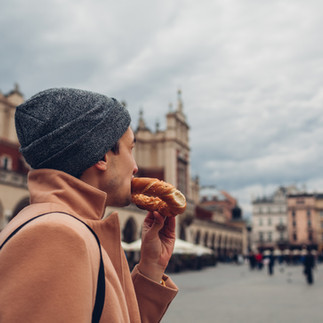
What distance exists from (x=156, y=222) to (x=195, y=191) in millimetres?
59844

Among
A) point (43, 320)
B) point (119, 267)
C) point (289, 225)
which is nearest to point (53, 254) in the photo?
point (43, 320)

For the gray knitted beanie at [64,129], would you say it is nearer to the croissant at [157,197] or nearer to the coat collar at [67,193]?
the coat collar at [67,193]

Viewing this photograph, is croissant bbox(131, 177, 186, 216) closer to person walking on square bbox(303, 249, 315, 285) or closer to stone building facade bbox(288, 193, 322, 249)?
person walking on square bbox(303, 249, 315, 285)

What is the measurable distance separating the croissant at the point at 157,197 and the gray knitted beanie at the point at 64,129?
45 cm

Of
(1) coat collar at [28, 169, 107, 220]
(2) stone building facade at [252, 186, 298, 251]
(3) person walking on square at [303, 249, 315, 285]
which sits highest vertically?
(2) stone building facade at [252, 186, 298, 251]

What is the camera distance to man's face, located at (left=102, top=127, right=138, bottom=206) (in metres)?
1.54

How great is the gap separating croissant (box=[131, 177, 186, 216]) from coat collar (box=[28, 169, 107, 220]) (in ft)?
1.52

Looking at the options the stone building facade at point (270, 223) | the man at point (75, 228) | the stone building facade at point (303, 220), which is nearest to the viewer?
the man at point (75, 228)

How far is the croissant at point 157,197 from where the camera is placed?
1.84 meters

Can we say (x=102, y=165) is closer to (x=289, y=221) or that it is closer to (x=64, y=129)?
(x=64, y=129)

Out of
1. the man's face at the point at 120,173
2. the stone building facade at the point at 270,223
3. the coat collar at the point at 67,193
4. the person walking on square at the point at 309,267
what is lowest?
the person walking on square at the point at 309,267

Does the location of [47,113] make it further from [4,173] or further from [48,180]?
[4,173]

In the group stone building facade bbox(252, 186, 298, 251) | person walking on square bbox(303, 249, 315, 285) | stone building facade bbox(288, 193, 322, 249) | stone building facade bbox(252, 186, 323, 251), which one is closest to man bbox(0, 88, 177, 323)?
person walking on square bbox(303, 249, 315, 285)

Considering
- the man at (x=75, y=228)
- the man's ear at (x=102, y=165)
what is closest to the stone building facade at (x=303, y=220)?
the man at (x=75, y=228)
